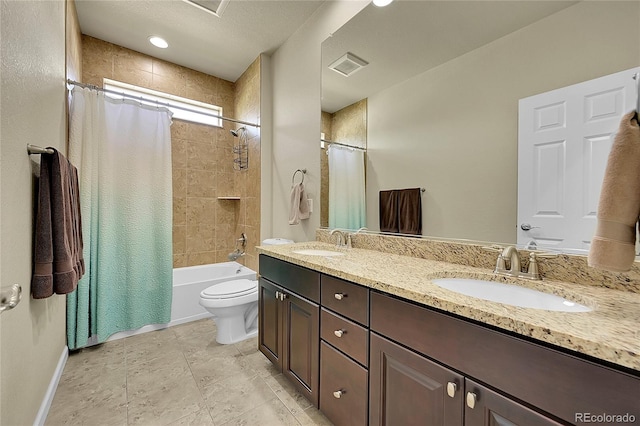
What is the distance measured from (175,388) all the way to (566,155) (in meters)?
2.33

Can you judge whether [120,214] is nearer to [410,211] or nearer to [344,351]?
[344,351]

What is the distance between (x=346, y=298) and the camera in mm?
1150

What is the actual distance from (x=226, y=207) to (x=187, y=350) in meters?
1.82

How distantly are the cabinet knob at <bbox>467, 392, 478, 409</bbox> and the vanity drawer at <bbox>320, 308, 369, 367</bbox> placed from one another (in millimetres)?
387

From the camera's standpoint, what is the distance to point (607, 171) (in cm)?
66

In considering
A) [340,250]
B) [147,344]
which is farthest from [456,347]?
[147,344]

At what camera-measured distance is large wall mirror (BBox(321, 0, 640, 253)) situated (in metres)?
0.97

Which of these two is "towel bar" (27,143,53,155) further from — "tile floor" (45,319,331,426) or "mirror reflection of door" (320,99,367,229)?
"mirror reflection of door" (320,99,367,229)

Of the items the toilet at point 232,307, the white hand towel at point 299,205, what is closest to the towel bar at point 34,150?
the toilet at point 232,307

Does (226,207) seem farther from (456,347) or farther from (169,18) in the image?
(456,347)

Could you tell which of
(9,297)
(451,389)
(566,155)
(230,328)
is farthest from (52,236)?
(566,155)

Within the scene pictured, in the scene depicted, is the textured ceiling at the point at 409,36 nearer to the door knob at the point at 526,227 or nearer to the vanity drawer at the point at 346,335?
the door knob at the point at 526,227

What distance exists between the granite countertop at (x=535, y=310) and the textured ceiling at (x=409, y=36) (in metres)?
1.06

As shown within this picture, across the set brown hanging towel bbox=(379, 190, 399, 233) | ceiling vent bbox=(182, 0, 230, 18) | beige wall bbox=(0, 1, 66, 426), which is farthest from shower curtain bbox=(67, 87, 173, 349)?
brown hanging towel bbox=(379, 190, 399, 233)
